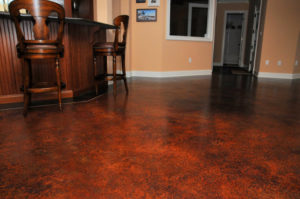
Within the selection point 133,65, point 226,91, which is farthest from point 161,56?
point 226,91

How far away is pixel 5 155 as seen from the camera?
1353 millimetres

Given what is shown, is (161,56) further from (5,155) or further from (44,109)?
(5,155)

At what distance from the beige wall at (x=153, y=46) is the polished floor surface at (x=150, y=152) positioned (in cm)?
259

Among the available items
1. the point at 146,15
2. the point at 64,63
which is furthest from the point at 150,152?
the point at 146,15

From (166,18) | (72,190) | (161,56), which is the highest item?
(166,18)

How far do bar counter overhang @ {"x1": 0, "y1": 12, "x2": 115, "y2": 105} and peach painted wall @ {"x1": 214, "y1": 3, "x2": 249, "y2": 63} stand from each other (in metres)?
6.84

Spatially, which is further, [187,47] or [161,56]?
[187,47]

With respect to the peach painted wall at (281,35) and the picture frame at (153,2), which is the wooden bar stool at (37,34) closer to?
the picture frame at (153,2)

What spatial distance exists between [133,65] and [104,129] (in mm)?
3416

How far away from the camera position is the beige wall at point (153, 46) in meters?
4.71

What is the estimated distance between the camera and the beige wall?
15.4 feet

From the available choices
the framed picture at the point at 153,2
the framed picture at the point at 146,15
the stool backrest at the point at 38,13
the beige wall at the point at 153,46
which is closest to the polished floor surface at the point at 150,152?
the stool backrest at the point at 38,13

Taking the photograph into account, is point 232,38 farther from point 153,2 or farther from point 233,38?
point 153,2

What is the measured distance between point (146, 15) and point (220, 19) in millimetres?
5173
